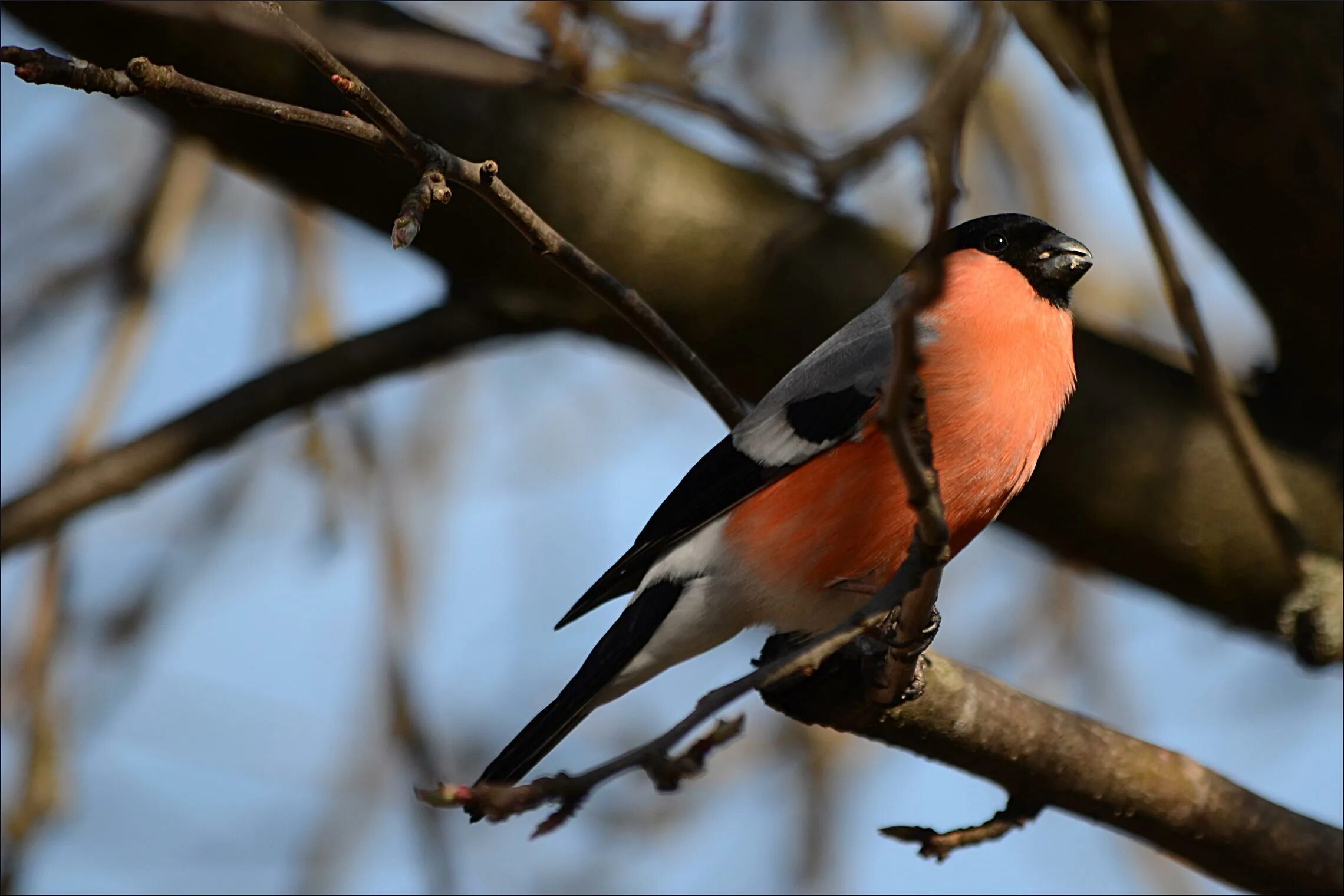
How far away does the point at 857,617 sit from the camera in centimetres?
215

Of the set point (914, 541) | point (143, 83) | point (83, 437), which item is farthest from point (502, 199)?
point (83, 437)

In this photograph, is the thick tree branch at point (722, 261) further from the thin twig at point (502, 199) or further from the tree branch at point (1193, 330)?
the thin twig at point (502, 199)

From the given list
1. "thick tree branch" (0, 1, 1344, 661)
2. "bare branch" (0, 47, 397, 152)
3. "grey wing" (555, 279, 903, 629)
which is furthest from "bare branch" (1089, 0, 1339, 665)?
"bare branch" (0, 47, 397, 152)

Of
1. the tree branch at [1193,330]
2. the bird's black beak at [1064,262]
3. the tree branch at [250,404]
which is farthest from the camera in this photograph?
the tree branch at [250,404]

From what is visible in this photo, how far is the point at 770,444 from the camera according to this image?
330 centimetres

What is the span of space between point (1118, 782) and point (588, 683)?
1234 mm

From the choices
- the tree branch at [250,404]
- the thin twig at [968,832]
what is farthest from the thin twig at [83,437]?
the thin twig at [968,832]

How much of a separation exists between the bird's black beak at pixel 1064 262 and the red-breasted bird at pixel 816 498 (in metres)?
0.17

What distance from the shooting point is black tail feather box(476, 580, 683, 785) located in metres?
3.00

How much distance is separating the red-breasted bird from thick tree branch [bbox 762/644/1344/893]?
289 millimetres

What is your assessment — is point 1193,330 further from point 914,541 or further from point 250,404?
point 250,404

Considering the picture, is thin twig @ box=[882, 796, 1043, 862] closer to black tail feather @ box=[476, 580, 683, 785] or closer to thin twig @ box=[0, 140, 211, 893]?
black tail feather @ box=[476, 580, 683, 785]

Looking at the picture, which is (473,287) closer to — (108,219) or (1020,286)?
(1020,286)

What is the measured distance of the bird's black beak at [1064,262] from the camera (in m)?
3.64
